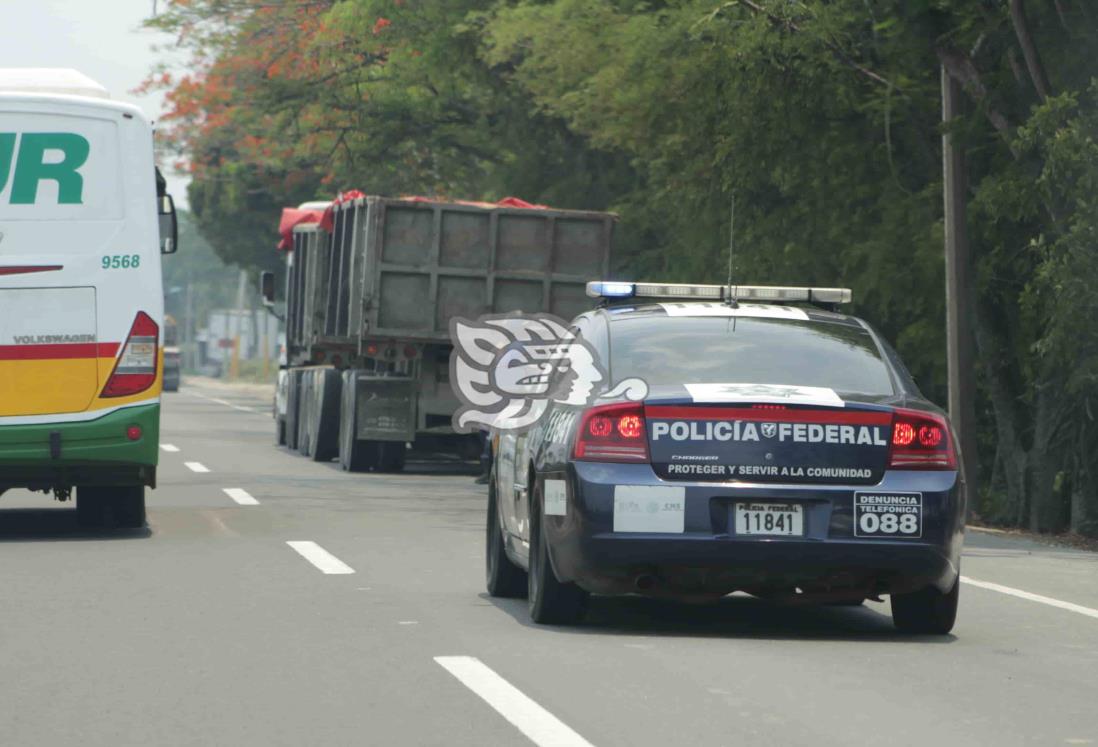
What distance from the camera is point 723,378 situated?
9.86 m

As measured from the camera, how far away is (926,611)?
10.1 metres

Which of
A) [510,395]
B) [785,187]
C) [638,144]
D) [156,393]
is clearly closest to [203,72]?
[638,144]

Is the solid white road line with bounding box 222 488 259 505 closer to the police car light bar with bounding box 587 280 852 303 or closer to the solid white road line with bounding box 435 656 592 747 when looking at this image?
the police car light bar with bounding box 587 280 852 303

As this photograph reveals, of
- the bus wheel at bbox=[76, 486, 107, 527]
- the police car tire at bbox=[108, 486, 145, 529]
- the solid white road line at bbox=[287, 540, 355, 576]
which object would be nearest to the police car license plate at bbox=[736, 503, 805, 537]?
the solid white road line at bbox=[287, 540, 355, 576]

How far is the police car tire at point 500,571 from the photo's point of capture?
1134 centimetres

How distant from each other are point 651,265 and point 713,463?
72.5 feet

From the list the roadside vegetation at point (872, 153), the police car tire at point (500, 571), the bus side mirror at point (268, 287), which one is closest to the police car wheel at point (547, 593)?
the police car tire at point (500, 571)

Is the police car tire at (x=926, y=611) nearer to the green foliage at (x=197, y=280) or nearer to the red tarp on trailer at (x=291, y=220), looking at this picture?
the red tarp on trailer at (x=291, y=220)

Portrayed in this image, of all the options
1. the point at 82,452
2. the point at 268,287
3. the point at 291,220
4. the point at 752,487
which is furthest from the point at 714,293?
the point at 268,287

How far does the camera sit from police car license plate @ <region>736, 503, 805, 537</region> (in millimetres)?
9461

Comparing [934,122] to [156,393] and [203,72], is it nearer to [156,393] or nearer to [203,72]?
[156,393]

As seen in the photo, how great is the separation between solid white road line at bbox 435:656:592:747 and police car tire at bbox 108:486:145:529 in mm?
7025

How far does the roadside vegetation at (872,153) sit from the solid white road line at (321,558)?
6.16 m

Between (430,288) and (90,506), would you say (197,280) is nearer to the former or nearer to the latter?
(430,288)
